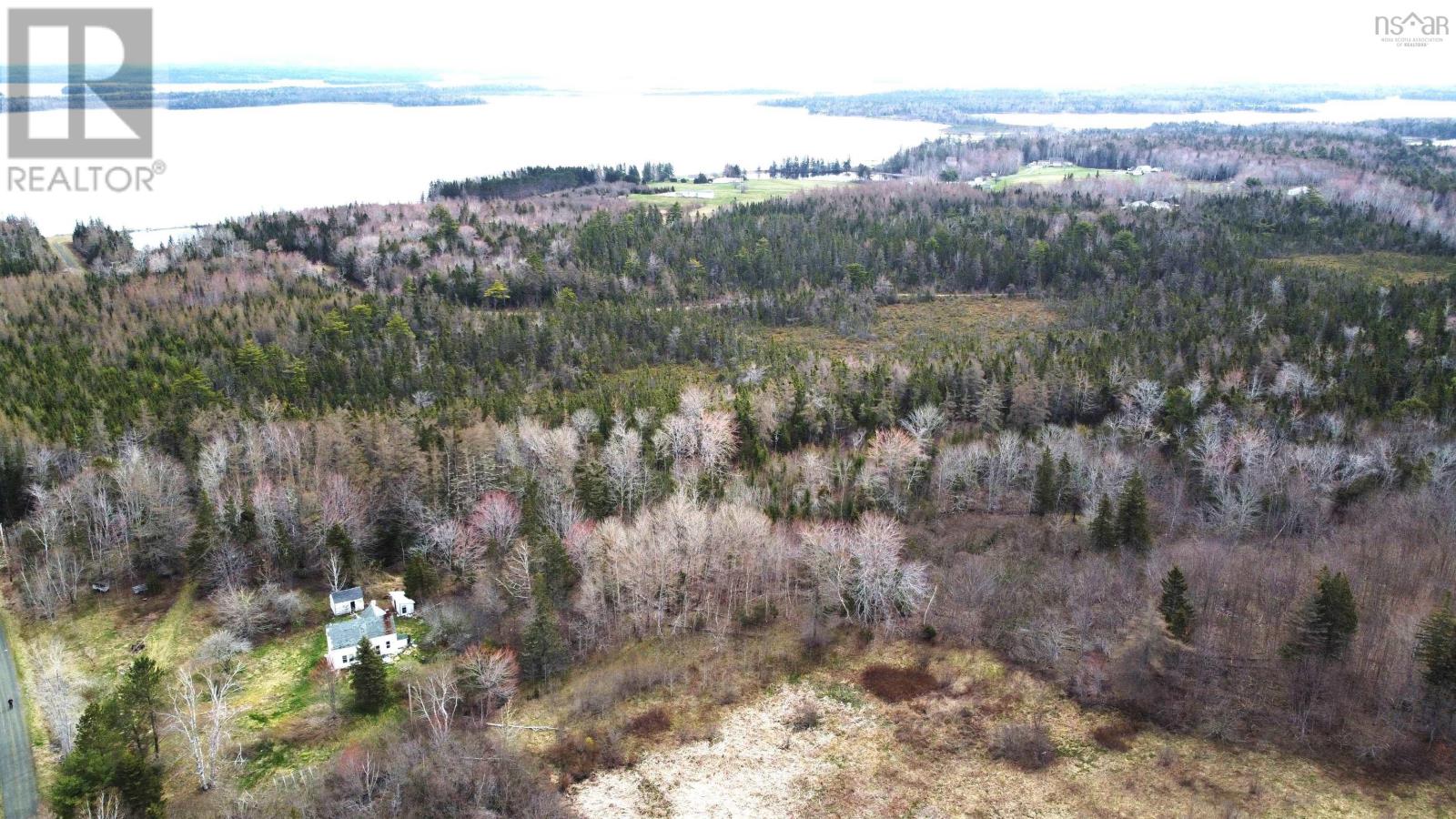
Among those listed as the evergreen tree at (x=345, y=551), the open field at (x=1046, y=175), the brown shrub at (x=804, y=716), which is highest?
the open field at (x=1046, y=175)

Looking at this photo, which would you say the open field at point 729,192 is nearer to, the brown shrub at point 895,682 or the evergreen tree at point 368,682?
the brown shrub at point 895,682

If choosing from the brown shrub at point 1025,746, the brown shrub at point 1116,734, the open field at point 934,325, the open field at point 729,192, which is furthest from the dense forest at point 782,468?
the open field at point 729,192

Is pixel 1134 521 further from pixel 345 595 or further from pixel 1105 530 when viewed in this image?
pixel 345 595

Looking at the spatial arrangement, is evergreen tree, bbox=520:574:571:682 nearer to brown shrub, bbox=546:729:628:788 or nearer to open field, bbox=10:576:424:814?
brown shrub, bbox=546:729:628:788

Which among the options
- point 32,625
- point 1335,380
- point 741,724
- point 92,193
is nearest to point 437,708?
point 741,724

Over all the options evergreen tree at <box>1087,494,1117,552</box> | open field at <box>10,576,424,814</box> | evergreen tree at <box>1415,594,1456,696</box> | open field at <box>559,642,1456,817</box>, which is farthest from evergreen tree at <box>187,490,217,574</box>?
evergreen tree at <box>1415,594,1456,696</box>

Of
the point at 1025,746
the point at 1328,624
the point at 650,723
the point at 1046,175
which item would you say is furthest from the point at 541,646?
the point at 1046,175

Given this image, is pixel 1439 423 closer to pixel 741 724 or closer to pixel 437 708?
pixel 741 724
